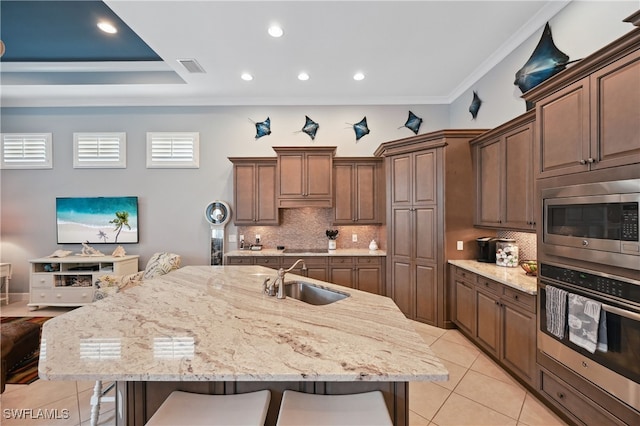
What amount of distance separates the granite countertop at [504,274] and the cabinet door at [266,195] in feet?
9.12

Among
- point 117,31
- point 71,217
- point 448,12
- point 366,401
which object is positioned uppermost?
point 117,31

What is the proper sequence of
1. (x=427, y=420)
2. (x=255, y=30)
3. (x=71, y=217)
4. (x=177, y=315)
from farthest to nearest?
(x=71, y=217) < (x=255, y=30) < (x=427, y=420) < (x=177, y=315)

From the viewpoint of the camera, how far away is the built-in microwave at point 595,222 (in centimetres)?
143

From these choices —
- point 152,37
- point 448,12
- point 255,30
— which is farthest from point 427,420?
point 152,37

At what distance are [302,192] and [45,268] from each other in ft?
14.1

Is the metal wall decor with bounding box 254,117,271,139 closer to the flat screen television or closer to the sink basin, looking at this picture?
the flat screen television

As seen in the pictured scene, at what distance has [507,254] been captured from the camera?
2.93 meters

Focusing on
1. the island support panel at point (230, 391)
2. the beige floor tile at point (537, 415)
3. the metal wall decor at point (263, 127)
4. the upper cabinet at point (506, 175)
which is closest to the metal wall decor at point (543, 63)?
the upper cabinet at point (506, 175)

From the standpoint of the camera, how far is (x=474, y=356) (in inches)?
110

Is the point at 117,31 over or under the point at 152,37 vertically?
over

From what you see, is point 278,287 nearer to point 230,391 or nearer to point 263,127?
point 230,391

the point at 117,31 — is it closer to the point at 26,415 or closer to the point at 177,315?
the point at 177,315

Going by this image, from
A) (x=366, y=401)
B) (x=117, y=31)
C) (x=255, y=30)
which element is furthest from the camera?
(x=117, y=31)

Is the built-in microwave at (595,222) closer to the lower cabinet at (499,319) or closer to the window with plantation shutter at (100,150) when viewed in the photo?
the lower cabinet at (499,319)
